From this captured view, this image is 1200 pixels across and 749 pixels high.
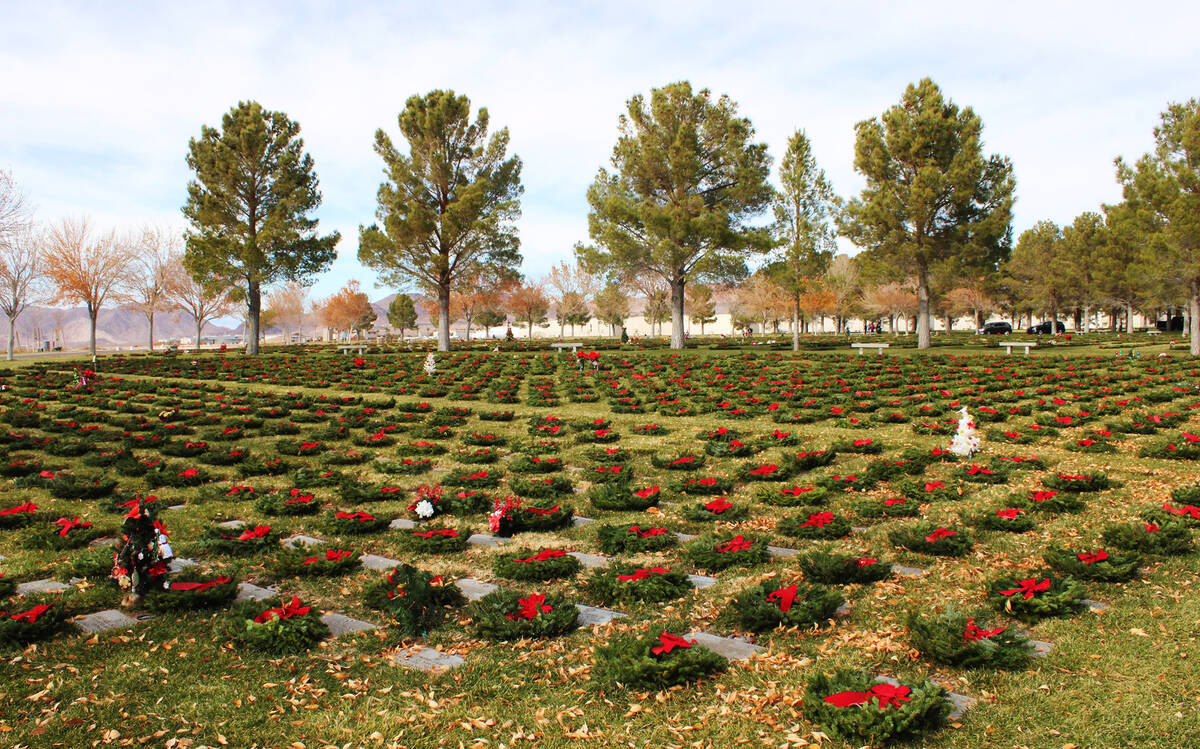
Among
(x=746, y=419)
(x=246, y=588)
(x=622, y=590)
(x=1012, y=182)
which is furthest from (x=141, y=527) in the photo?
(x=1012, y=182)

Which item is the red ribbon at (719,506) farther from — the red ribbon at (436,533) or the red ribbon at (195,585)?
the red ribbon at (195,585)

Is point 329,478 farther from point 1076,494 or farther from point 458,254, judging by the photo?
point 458,254

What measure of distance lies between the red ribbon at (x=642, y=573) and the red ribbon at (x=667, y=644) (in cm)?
102

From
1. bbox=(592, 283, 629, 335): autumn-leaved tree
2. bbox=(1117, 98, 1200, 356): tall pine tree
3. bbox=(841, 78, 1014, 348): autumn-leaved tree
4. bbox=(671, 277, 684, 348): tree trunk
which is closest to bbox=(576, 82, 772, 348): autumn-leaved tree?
bbox=(671, 277, 684, 348): tree trunk

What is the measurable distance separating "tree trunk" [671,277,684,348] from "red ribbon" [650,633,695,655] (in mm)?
31441

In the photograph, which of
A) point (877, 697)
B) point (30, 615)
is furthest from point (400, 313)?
point (877, 697)

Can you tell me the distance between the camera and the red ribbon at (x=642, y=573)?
4.86 metres

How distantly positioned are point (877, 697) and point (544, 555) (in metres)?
2.90

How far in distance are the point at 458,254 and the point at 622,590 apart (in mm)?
35685

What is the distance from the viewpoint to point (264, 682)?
3752mm

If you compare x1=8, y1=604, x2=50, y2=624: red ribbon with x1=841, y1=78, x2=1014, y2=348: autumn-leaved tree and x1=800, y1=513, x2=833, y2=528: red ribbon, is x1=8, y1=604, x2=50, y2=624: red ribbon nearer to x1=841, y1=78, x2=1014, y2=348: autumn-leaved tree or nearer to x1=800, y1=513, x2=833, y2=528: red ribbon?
x1=800, y1=513, x2=833, y2=528: red ribbon

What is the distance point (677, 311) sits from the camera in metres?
36.9

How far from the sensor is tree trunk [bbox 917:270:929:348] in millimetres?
32938

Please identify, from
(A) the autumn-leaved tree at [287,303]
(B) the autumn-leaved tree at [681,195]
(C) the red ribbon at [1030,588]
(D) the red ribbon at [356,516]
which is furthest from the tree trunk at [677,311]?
(A) the autumn-leaved tree at [287,303]
